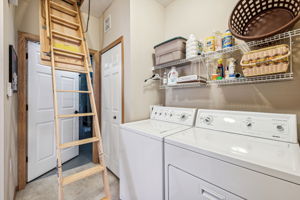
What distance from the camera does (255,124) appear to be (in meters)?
1.02

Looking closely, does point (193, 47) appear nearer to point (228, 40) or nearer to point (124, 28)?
point (228, 40)

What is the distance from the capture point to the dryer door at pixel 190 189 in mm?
743

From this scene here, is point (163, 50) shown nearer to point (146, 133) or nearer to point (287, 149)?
point (146, 133)

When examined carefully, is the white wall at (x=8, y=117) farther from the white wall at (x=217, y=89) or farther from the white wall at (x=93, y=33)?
the white wall at (x=217, y=89)

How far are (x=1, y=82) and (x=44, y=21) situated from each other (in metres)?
0.95

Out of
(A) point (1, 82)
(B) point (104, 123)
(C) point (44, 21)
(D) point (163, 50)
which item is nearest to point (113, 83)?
(B) point (104, 123)

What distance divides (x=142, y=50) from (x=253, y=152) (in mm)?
1598

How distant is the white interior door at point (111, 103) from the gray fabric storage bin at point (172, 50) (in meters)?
0.63

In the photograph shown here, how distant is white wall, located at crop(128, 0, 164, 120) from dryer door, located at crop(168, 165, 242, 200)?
3.05 feet

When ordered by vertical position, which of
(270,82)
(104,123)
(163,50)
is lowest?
(104,123)

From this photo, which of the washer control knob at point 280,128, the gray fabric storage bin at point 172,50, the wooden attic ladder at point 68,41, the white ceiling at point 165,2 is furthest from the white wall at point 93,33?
the washer control knob at point 280,128

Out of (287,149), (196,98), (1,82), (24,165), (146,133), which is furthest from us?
(24,165)

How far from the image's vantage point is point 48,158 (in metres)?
2.18

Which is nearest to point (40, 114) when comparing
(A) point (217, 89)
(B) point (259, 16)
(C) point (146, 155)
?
(C) point (146, 155)
